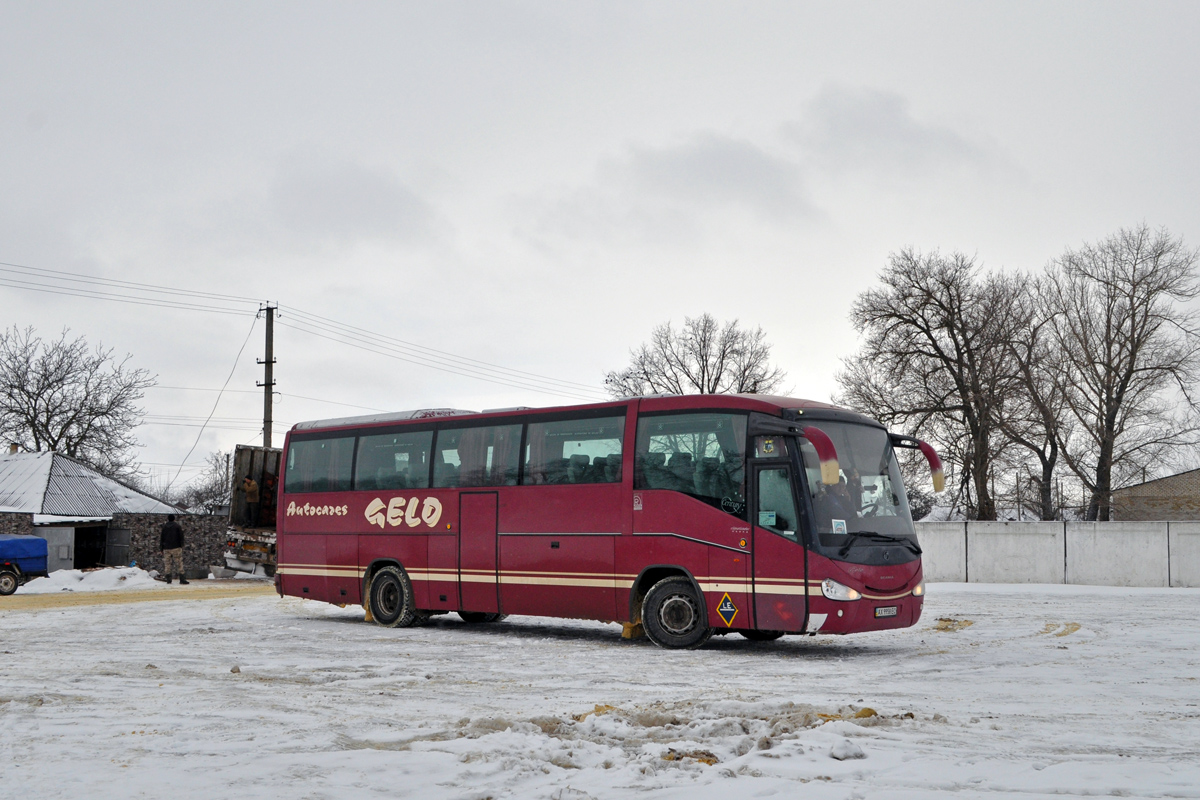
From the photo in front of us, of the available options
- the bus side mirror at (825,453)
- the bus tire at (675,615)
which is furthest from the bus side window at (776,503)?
the bus tire at (675,615)

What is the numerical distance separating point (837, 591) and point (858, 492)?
132 cm

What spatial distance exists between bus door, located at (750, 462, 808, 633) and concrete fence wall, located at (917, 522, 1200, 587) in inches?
798

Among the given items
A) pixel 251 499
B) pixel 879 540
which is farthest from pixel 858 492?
pixel 251 499

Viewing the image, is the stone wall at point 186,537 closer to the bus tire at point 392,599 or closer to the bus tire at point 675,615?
the bus tire at point 392,599

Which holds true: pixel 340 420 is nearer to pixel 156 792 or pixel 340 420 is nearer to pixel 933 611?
pixel 933 611

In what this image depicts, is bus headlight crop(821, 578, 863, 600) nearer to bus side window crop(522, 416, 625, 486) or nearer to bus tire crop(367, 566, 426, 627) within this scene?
bus side window crop(522, 416, 625, 486)

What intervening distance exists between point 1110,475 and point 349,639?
35255mm

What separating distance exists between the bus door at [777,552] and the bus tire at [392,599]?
20.4ft

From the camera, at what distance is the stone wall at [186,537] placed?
39562 millimetres

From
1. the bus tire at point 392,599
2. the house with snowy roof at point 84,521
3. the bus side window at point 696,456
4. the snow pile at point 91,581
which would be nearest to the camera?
the bus side window at point 696,456

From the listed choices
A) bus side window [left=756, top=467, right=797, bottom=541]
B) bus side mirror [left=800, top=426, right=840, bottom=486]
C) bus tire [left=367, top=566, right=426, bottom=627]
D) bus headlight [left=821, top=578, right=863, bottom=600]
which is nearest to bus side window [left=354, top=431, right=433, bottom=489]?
bus tire [left=367, top=566, right=426, bottom=627]

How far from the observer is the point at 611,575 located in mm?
14297

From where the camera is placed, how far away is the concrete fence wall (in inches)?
1190

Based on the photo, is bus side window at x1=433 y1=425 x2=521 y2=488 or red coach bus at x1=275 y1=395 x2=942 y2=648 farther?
bus side window at x1=433 y1=425 x2=521 y2=488
